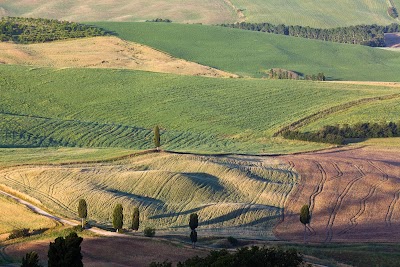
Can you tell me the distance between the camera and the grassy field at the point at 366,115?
305ft

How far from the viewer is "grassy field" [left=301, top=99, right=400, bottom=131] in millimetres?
92812

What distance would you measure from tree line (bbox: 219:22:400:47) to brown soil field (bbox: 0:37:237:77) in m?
46.9

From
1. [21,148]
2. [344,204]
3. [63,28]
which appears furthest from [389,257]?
[63,28]

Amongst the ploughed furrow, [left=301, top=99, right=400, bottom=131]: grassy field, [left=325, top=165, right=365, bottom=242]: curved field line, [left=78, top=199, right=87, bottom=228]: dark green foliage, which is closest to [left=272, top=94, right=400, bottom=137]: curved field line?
[left=301, top=99, right=400, bottom=131]: grassy field

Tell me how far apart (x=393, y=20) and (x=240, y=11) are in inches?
1213

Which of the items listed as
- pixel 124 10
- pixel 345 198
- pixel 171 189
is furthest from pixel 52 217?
pixel 124 10

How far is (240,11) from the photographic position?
7505 inches

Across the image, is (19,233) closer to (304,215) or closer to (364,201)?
(304,215)

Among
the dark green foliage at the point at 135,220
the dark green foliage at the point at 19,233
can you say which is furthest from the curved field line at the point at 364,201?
the dark green foliage at the point at 19,233

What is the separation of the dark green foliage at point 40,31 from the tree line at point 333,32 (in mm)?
41797

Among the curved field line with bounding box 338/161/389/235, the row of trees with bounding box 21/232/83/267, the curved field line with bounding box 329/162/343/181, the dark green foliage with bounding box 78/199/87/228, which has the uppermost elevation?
the row of trees with bounding box 21/232/83/267

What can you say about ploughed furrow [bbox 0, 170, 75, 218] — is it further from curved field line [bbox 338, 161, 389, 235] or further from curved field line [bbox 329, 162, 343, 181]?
curved field line [bbox 329, 162, 343, 181]

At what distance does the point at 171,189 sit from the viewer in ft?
204

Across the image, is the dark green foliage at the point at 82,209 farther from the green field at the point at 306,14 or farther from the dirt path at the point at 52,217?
the green field at the point at 306,14
